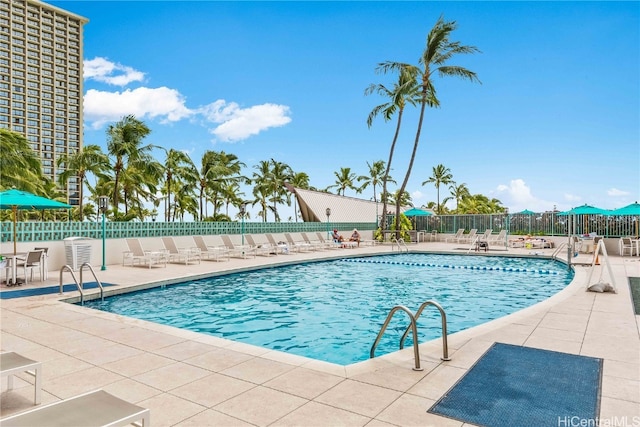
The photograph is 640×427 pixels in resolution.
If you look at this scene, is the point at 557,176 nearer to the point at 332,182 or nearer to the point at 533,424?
the point at 533,424

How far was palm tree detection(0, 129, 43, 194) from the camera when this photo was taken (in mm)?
19297

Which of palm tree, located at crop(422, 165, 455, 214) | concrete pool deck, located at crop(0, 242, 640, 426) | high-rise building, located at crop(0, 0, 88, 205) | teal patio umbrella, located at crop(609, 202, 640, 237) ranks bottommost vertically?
concrete pool deck, located at crop(0, 242, 640, 426)

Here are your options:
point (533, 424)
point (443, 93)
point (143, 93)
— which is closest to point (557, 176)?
point (443, 93)

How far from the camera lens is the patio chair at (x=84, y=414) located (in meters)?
2.31

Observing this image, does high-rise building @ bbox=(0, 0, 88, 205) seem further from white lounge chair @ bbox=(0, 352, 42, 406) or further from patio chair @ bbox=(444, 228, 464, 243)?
white lounge chair @ bbox=(0, 352, 42, 406)

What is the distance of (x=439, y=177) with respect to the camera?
56031 millimetres

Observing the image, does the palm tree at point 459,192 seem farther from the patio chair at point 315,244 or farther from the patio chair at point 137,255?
the patio chair at point 137,255

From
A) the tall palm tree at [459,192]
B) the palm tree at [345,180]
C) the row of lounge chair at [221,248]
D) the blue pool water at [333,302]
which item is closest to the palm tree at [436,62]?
the row of lounge chair at [221,248]

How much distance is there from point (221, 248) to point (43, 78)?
121 m

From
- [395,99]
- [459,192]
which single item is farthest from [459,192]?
[395,99]

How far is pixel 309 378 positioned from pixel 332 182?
167 ft

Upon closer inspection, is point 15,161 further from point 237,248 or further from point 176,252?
point 237,248

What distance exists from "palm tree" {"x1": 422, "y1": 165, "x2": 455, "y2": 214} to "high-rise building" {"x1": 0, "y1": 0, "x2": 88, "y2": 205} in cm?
8179

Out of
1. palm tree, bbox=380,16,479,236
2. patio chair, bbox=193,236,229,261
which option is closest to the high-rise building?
palm tree, bbox=380,16,479,236
